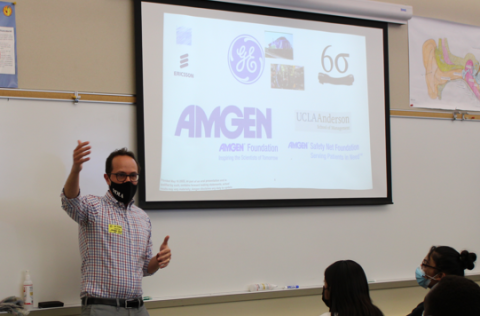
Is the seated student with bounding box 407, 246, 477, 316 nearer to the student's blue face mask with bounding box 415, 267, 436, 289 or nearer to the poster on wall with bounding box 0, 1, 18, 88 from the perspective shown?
the student's blue face mask with bounding box 415, 267, 436, 289

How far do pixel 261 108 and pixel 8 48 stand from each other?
5.25 feet

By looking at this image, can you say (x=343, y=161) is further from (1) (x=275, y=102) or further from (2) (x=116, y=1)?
Answer: (2) (x=116, y=1)

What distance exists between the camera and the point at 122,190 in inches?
77.5

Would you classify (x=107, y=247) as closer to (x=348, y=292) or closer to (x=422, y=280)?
(x=348, y=292)

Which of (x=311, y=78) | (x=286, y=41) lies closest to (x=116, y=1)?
(x=286, y=41)

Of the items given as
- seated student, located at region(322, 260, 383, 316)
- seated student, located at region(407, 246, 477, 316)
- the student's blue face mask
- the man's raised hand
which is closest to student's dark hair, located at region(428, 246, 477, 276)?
seated student, located at region(407, 246, 477, 316)

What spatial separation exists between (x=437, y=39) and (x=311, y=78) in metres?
1.28

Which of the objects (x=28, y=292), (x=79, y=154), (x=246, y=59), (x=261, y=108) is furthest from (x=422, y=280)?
(x=28, y=292)

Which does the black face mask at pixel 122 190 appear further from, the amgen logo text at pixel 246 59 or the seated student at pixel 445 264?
the seated student at pixel 445 264

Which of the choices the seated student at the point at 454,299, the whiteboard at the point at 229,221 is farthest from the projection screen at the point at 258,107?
the seated student at the point at 454,299

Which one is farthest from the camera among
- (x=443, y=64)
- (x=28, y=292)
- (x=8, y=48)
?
(x=443, y=64)


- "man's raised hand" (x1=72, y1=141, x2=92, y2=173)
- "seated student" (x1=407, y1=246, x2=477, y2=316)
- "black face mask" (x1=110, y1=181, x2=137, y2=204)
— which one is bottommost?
"seated student" (x1=407, y1=246, x2=477, y2=316)

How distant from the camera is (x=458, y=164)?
3348mm

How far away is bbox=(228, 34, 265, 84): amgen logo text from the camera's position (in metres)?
2.78
